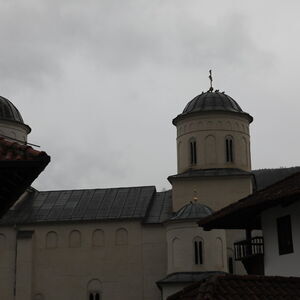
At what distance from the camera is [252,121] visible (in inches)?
1720

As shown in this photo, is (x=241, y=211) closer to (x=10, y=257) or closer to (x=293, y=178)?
(x=293, y=178)

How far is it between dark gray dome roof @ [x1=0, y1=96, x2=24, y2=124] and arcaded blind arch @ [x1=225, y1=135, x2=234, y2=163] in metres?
14.9

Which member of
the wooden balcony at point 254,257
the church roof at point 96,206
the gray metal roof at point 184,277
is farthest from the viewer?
the church roof at point 96,206

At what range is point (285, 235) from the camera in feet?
58.9

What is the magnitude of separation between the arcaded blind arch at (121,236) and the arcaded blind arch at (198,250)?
5.46 m

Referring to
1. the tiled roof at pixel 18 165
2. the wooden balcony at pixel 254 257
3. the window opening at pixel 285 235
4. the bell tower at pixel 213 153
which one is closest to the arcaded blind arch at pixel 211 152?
the bell tower at pixel 213 153

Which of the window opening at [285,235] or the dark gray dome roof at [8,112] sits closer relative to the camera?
the window opening at [285,235]

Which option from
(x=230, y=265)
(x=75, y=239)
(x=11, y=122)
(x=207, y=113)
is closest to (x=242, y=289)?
(x=230, y=265)

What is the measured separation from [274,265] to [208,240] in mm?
20139

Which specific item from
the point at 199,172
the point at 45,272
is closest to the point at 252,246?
the point at 199,172

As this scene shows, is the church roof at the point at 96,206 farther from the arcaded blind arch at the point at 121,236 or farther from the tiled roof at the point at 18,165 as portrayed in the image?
the tiled roof at the point at 18,165

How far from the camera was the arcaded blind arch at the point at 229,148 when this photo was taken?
42188 millimetres

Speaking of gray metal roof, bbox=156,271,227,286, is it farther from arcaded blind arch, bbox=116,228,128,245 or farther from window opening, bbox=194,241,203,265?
arcaded blind arch, bbox=116,228,128,245

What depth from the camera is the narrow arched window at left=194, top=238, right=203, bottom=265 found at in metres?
38.0
